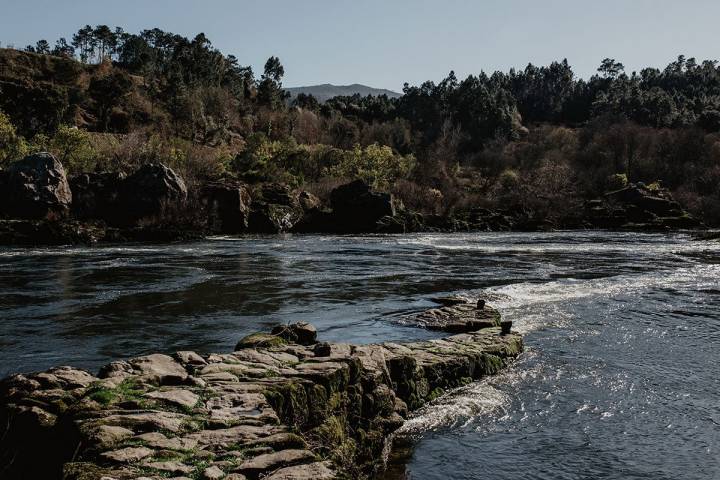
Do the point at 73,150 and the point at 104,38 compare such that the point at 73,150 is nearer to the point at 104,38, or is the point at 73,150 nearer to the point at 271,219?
the point at 271,219

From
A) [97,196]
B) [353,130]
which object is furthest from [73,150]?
[353,130]

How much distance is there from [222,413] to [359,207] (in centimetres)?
6315

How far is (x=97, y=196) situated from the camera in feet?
189

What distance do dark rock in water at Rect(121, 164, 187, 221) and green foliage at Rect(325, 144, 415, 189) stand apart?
38092mm

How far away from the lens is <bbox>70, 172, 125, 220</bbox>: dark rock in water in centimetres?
5631

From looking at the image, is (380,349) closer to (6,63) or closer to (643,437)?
(643,437)

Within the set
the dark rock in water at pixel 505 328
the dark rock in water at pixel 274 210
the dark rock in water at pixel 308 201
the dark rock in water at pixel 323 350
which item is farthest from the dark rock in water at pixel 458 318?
the dark rock in water at pixel 308 201

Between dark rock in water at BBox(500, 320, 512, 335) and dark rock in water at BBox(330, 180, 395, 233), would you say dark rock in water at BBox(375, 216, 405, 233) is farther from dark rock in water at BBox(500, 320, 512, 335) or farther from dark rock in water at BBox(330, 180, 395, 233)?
dark rock in water at BBox(500, 320, 512, 335)

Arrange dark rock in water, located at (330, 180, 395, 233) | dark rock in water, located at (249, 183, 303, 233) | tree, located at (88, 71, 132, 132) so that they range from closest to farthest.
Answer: dark rock in water, located at (249, 183, 303, 233) < dark rock in water, located at (330, 180, 395, 233) < tree, located at (88, 71, 132, 132)

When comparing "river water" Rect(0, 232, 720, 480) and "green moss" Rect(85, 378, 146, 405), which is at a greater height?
"green moss" Rect(85, 378, 146, 405)

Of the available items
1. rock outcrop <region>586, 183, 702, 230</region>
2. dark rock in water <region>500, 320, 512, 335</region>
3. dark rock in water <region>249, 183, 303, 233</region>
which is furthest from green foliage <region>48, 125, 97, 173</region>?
rock outcrop <region>586, 183, 702, 230</region>

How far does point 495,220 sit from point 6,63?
97.4 metres

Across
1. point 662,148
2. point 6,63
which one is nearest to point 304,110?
point 6,63

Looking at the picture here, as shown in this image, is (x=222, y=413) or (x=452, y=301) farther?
(x=452, y=301)
